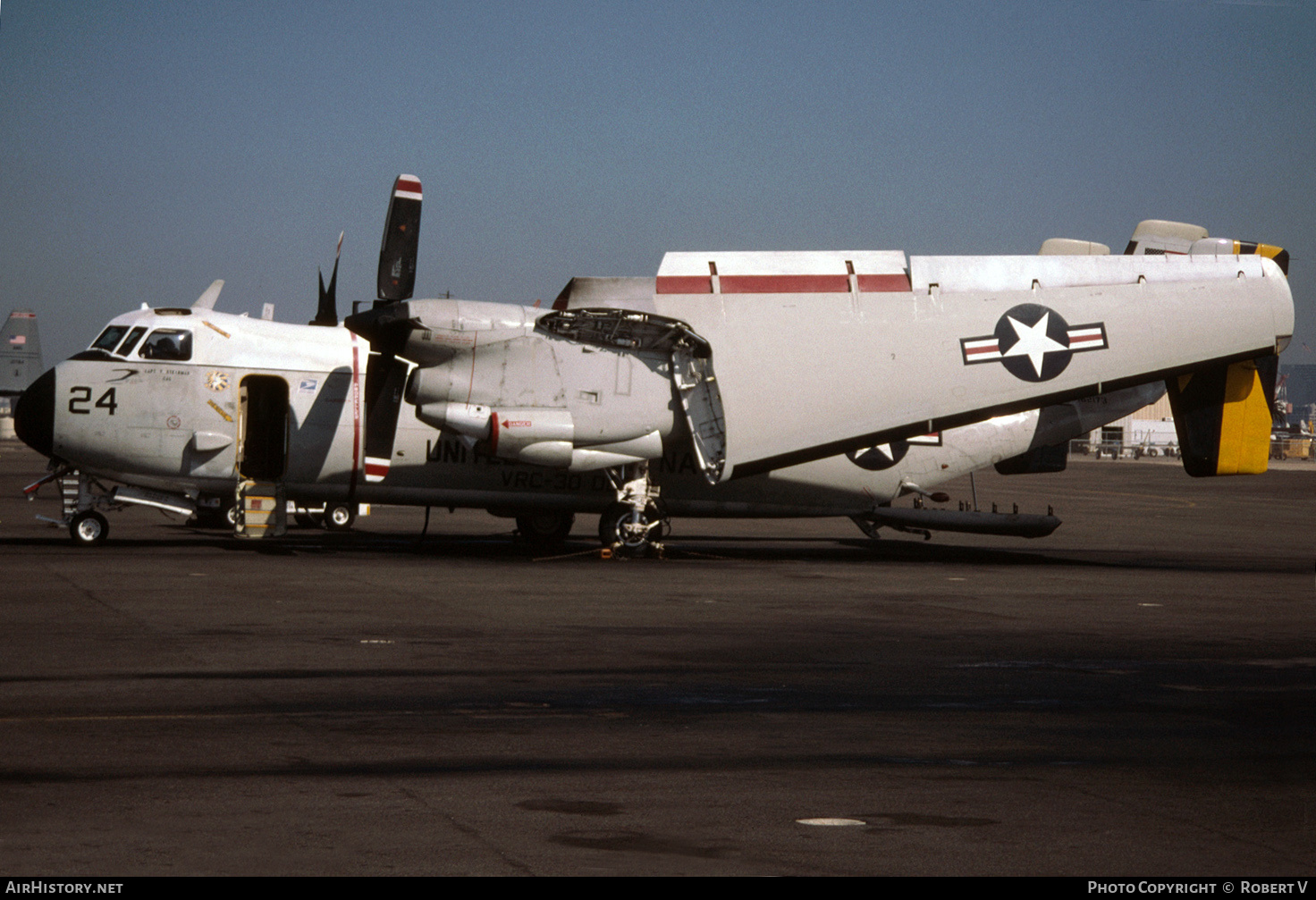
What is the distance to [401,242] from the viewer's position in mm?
23172

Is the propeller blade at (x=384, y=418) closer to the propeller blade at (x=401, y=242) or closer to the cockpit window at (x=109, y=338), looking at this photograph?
the propeller blade at (x=401, y=242)

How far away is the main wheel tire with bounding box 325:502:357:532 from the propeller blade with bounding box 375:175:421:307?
30.1 ft

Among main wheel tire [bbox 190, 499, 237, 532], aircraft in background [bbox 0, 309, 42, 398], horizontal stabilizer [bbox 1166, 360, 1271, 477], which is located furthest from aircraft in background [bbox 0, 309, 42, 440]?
horizontal stabilizer [bbox 1166, 360, 1271, 477]

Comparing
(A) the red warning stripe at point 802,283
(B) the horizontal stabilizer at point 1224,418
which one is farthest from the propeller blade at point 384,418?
(B) the horizontal stabilizer at point 1224,418

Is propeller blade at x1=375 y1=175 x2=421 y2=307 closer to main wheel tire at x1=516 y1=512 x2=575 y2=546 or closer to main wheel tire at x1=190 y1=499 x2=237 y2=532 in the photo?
main wheel tire at x1=516 y1=512 x2=575 y2=546

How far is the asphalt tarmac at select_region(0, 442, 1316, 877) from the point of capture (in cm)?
610

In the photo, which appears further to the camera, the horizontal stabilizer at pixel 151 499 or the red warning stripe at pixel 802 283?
the red warning stripe at pixel 802 283

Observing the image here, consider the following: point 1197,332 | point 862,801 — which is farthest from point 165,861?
point 1197,332

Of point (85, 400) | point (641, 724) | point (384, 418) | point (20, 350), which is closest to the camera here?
point (641, 724)

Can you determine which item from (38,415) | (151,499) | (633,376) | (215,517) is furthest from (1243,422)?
(215,517)

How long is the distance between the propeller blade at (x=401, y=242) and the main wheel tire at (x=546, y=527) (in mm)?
5452

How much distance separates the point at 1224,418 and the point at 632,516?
483 inches

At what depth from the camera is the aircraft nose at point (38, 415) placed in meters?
22.9

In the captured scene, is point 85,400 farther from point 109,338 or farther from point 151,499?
point 151,499
